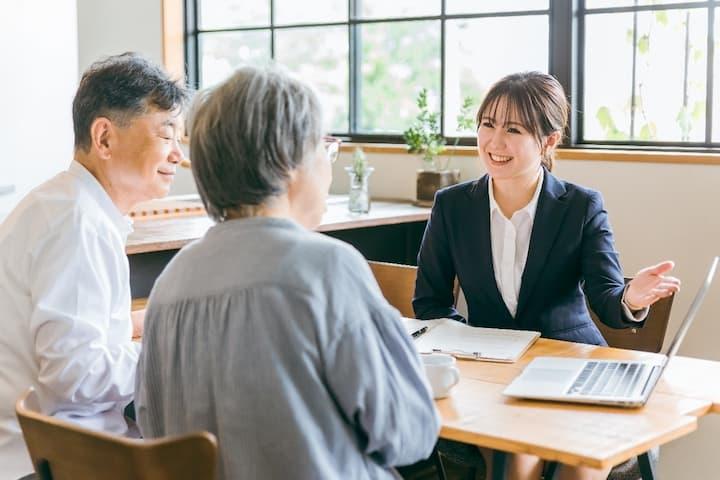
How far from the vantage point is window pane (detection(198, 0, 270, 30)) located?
5043 millimetres

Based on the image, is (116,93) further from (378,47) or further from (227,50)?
(227,50)

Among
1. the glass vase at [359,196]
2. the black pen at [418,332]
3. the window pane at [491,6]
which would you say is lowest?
the black pen at [418,332]

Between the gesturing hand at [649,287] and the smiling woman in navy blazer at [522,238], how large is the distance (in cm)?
13

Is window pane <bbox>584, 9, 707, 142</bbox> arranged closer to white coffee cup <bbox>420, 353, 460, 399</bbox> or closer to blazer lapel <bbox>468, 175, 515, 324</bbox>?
blazer lapel <bbox>468, 175, 515, 324</bbox>

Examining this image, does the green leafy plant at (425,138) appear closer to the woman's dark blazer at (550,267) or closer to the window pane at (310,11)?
the window pane at (310,11)

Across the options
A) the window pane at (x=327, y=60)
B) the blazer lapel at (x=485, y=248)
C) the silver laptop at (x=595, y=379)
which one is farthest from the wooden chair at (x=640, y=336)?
the window pane at (x=327, y=60)

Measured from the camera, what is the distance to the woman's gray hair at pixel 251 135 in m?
1.46

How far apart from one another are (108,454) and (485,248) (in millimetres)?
1486

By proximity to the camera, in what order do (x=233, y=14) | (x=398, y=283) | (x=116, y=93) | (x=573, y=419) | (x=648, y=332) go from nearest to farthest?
(x=573, y=419)
(x=116, y=93)
(x=648, y=332)
(x=398, y=283)
(x=233, y=14)

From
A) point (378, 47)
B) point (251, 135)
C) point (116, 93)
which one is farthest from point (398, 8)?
point (251, 135)

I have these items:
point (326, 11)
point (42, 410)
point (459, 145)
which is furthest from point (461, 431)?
point (326, 11)

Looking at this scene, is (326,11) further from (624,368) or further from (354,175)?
(624,368)

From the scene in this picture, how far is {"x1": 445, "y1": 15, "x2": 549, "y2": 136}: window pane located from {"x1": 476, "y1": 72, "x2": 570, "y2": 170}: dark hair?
4.56ft

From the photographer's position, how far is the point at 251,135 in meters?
1.45
